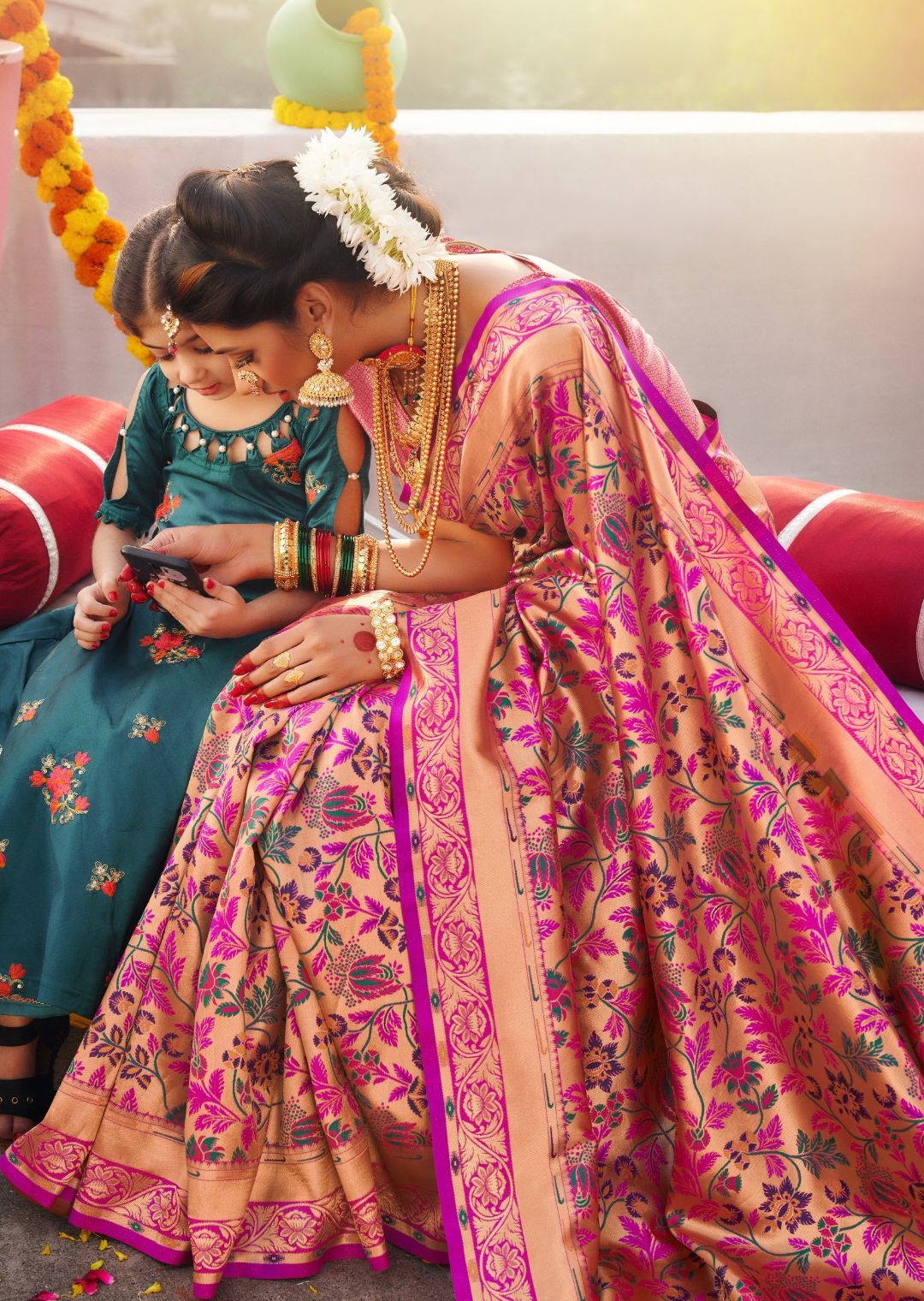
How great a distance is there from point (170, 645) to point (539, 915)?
71cm

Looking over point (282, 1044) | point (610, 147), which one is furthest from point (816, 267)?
point (282, 1044)

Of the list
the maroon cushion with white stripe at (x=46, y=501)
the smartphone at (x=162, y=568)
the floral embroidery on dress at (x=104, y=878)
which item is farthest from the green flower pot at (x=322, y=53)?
the floral embroidery on dress at (x=104, y=878)

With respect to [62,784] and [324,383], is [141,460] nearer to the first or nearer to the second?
[324,383]

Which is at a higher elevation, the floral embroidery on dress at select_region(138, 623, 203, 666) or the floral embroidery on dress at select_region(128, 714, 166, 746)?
the floral embroidery on dress at select_region(138, 623, 203, 666)

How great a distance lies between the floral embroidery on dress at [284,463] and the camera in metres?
1.84

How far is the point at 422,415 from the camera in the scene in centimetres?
167

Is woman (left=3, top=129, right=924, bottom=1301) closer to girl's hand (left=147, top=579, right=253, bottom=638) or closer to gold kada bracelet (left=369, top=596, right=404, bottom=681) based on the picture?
gold kada bracelet (left=369, top=596, right=404, bottom=681)

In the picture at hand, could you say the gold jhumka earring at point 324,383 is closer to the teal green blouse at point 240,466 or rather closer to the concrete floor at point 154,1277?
the teal green blouse at point 240,466

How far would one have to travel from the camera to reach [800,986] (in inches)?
55.7

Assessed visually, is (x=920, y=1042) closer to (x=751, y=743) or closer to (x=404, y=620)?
(x=751, y=743)

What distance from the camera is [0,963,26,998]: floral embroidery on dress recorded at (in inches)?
62.3

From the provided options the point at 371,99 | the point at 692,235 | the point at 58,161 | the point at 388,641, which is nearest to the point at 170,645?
the point at 388,641

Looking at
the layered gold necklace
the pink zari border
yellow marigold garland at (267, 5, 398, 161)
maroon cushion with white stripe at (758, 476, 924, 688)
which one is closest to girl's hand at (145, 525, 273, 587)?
the layered gold necklace

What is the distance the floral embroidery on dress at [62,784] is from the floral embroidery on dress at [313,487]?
0.49 meters
